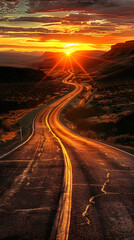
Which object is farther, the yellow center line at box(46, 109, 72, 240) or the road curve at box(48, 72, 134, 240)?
the road curve at box(48, 72, 134, 240)

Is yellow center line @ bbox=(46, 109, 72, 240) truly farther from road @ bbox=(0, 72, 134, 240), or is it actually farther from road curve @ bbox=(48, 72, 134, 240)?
road curve @ bbox=(48, 72, 134, 240)

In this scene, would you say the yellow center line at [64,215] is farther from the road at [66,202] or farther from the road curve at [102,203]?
the road curve at [102,203]

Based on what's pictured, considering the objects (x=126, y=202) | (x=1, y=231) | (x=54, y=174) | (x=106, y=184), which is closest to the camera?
(x=1, y=231)

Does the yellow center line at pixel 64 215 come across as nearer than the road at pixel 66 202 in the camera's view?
Yes

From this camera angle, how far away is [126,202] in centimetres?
703

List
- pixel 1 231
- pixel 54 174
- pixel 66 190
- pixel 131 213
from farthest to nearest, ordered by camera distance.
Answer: pixel 54 174, pixel 66 190, pixel 131 213, pixel 1 231

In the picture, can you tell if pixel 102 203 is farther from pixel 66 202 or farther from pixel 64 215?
pixel 64 215

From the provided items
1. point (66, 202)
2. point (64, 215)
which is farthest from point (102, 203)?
point (64, 215)

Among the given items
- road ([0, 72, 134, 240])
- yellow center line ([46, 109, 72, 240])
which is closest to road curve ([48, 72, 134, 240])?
road ([0, 72, 134, 240])

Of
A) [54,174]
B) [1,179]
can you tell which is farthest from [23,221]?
[54,174]

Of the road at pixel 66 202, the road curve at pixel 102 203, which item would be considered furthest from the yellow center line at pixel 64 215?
the road curve at pixel 102 203

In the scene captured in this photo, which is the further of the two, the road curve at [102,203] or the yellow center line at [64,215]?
the road curve at [102,203]

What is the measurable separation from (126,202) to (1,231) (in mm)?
3855

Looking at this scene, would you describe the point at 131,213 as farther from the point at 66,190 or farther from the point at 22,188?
the point at 22,188
